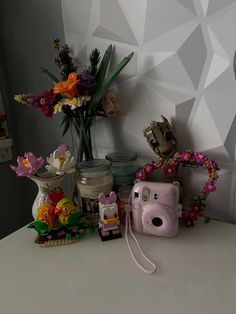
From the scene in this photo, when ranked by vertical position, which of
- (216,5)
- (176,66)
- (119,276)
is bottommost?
(119,276)

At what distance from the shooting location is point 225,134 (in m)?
0.83

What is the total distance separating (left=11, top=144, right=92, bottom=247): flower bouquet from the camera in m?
0.83

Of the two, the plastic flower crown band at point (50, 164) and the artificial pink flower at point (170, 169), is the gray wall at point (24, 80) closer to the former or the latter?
the plastic flower crown band at point (50, 164)

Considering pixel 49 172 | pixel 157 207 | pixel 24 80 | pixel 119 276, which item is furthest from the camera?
pixel 24 80

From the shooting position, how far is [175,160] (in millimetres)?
864

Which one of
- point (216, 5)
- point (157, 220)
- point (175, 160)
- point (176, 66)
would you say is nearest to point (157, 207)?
point (157, 220)

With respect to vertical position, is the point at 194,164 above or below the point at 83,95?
below

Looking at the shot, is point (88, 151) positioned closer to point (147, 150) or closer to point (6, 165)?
point (147, 150)

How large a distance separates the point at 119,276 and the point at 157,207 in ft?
0.68

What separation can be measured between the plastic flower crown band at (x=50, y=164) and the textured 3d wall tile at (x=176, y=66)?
0.24m

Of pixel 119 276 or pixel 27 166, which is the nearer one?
pixel 119 276

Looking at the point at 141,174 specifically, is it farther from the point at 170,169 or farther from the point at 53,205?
the point at 53,205

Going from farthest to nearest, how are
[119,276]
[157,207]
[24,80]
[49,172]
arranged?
[24,80], [49,172], [157,207], [119,276]

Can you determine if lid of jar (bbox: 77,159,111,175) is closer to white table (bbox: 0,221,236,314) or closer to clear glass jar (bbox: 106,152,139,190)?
clear glass jar (bbox: 106,152,139,190)
